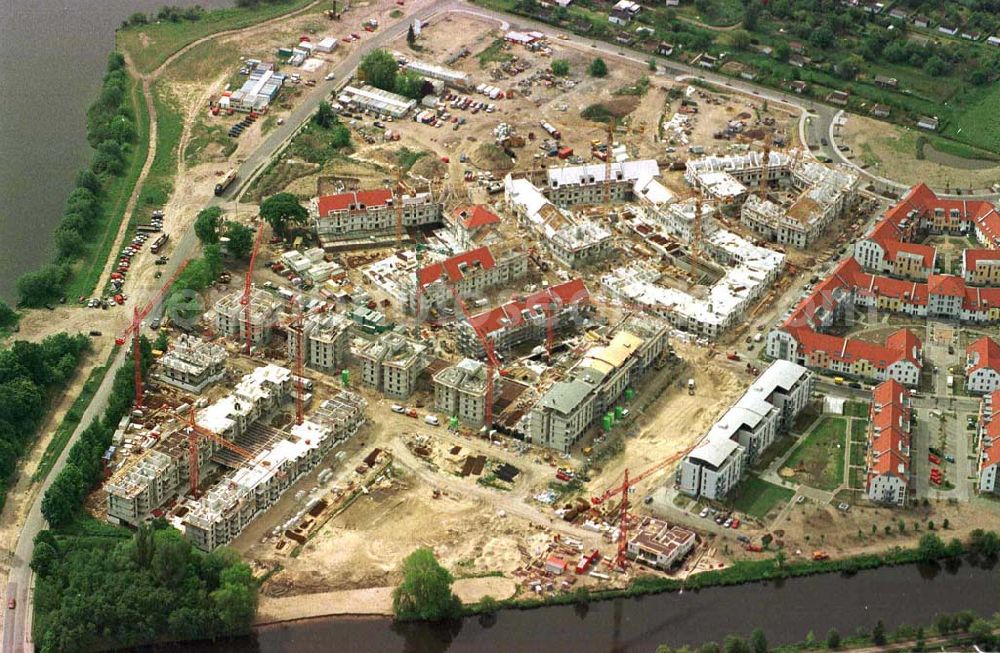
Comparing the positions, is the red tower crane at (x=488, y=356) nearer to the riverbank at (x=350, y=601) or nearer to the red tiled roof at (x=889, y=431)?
the riverbank at (x=350, y=601)

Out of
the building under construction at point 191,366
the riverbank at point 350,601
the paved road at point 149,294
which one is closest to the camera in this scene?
the paved road at point 149,294

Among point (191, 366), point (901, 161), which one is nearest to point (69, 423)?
point (191, 366)

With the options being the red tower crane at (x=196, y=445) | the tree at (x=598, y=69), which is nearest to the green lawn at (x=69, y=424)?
the red tower crane at (x=196, y=445)

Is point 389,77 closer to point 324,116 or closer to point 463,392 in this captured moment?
point 324,116

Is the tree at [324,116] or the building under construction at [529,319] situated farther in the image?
the tree at [324,116]

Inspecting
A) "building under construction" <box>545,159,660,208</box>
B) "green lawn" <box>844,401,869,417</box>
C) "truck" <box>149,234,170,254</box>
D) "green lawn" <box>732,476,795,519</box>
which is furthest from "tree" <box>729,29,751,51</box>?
"green lawn" <box>732,476,795,519</box>
